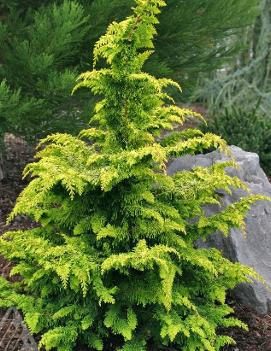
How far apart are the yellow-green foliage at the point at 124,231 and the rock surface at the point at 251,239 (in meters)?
0.61

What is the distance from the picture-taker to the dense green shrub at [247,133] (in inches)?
241

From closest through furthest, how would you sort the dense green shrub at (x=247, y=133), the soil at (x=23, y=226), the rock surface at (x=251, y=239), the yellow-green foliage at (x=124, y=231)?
1. the yellow-green foliage at (x=124, y=231)
2. the soil at (x=23, y=226)
3. the rock surface at (x=251, y=239)
4. the dense green shrub at (x=247, y=133)

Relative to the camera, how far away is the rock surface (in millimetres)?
3740

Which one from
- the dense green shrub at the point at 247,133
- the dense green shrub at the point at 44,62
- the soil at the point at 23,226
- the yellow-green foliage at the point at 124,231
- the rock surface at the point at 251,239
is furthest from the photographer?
the dense green shrub at the point at 247,133

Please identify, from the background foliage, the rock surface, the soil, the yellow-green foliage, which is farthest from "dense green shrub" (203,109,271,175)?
the yellow-green foliage

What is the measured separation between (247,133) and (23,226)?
296 centimetres

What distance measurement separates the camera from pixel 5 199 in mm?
4746

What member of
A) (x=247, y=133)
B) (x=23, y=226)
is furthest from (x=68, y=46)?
(x=247, y=133)

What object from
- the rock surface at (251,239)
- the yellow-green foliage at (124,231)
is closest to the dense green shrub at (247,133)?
the rock surface at (251,239)

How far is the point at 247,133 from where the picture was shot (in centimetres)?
623

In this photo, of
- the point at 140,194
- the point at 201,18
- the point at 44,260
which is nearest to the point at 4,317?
the point at 44,260

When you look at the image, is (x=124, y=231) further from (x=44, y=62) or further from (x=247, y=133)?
(x=247, y=133)

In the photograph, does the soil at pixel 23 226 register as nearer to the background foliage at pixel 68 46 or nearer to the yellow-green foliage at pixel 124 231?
the yellow-green foliage at pixel 124 231

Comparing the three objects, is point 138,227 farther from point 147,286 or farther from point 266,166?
point 266,166
